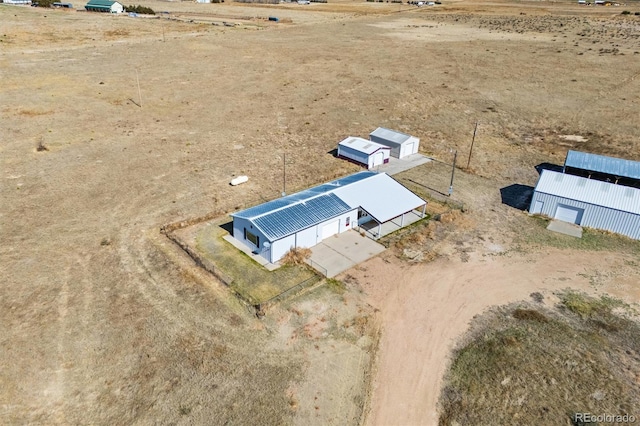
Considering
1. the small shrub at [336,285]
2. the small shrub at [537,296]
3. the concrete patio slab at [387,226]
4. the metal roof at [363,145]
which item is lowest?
the small shrub at [336,285]

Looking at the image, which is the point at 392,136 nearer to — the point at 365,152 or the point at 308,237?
the point at 365,152

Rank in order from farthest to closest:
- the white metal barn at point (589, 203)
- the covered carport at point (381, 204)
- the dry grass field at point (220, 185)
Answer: the white metal barn at point (589, 203) → the covered carport at point (381, 204) → the dry grass field at point (220, 185)

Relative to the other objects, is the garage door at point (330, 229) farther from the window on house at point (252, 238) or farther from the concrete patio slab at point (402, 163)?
the concrete patio slab at point (402, 163)

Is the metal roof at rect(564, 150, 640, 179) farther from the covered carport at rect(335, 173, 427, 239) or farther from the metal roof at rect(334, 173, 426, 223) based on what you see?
the metal roof at rect(334, 173, 426, 223)

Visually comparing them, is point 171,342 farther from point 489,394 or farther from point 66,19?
point 66,19

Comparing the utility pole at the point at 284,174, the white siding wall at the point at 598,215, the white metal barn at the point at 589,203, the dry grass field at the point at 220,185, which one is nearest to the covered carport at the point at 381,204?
the dry grass field at the point at 220,185

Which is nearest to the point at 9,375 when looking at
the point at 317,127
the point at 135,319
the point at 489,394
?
the point at 135,319
